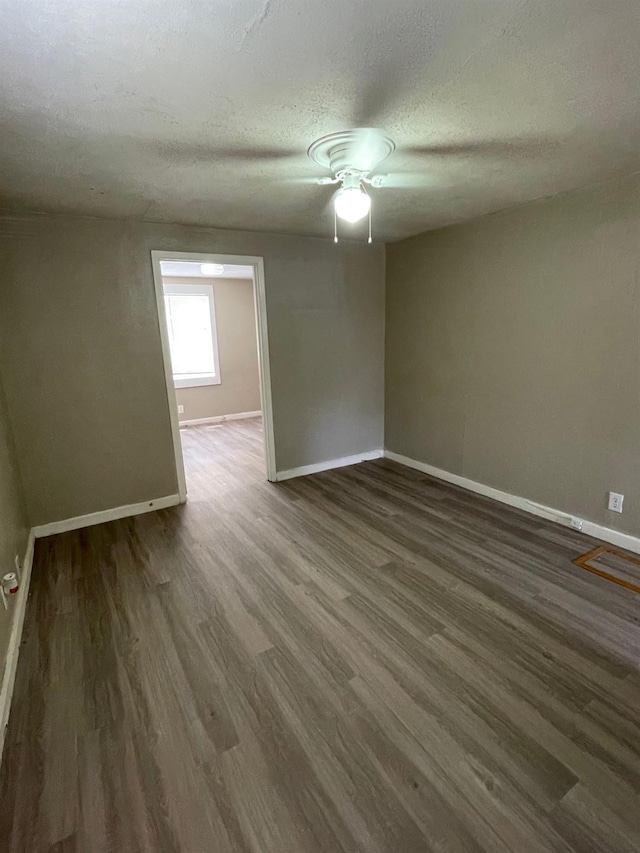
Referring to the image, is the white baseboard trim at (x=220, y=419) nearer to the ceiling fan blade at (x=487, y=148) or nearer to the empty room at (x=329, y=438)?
the empty room at (x=329, y=438)

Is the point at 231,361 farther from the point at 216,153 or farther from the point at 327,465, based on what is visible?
the point at 216,153

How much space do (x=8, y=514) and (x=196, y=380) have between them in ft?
14.7

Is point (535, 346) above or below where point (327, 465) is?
above

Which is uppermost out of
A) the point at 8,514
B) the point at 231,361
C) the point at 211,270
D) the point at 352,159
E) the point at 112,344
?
the point at 211,270

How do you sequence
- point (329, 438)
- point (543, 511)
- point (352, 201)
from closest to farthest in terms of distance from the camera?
point (352, 201), point (543, 511), point (329, 438)

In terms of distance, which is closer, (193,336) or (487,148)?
(487,148)

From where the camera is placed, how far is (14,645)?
1.91 meters

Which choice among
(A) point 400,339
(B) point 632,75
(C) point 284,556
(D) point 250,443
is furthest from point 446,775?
(D) point 250,443

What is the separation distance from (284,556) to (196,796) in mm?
1455

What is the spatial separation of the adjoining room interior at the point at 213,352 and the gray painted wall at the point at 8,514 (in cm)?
292

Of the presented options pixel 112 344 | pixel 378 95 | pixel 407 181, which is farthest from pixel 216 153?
pixel 112 344

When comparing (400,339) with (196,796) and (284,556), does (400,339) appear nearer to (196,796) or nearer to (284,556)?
(284,556)

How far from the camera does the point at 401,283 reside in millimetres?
4137

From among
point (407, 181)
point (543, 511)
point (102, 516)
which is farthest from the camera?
point (102, 516)
